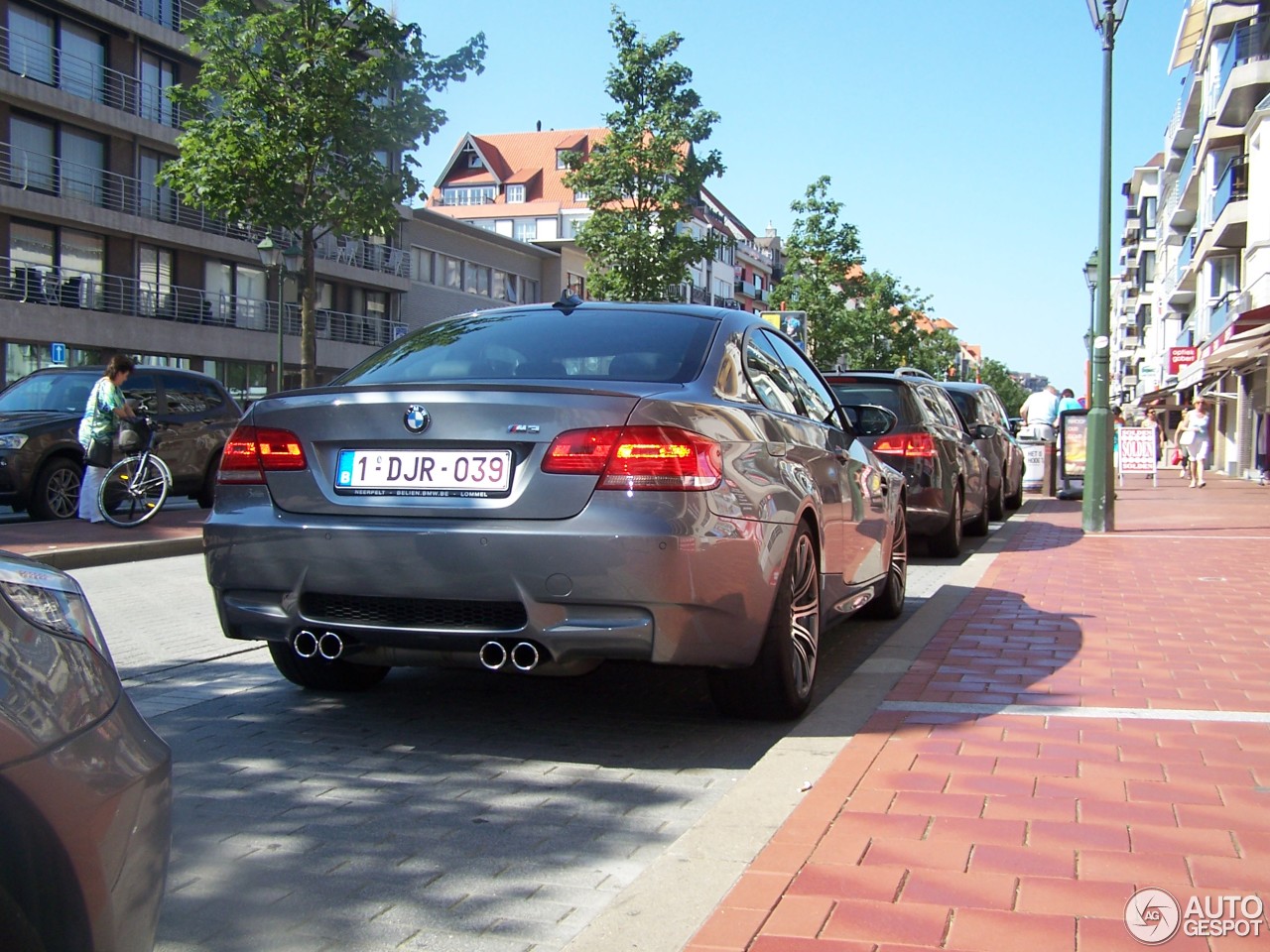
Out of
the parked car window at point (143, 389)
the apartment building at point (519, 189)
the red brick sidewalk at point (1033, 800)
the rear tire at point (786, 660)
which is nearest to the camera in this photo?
Result: the red brick sidewalk at point (1033, 800)

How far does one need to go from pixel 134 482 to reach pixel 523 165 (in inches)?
3075

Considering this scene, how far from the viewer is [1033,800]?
373 centimetres

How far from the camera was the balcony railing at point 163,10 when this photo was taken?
37.8 m

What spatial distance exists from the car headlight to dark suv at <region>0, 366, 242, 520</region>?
11273 millimetres

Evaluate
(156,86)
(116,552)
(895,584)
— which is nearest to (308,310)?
(116,552)

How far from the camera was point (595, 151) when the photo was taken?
37469 mm

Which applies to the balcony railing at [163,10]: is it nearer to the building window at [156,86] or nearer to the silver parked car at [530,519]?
the building window at [156,86]

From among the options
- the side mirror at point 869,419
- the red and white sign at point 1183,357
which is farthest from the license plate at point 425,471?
the red and white sign at point 1183,357

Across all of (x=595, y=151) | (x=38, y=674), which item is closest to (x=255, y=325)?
(x=595, y=151)

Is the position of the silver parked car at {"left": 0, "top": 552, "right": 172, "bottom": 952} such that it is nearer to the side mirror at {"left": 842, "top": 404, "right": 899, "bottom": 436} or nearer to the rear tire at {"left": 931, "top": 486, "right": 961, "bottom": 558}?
the side mirror at {"left": 842, "top": 404, "right": 899, "bottom": 436}

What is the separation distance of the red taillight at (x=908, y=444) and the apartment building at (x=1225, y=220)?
678 inches

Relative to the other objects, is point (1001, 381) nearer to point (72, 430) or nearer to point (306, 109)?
point (306, 109)

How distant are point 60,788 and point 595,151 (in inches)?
1455

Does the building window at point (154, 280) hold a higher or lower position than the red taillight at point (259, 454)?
higher
